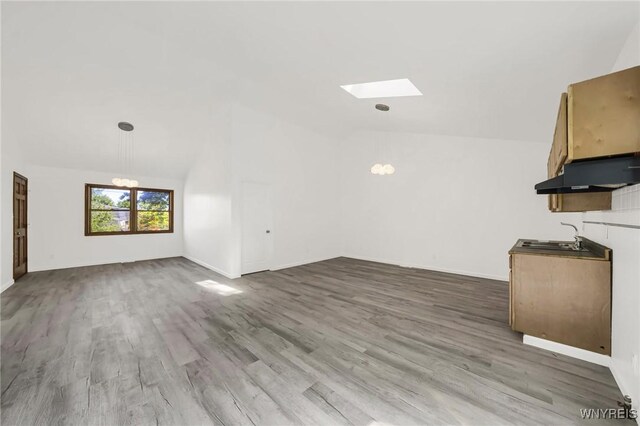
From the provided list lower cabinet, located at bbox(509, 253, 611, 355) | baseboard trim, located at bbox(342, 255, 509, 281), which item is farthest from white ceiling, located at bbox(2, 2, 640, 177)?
baseboard trim, located at bbox(342, 255, 509, 281)

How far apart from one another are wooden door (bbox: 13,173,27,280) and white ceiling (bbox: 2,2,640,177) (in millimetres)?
803

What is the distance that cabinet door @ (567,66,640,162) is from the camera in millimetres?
1489

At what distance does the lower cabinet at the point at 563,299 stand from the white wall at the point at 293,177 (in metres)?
4.75

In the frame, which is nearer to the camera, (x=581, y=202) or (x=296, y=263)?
(x=581, y=202)

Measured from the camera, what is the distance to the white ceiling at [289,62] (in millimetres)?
2162

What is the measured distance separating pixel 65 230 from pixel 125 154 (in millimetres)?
2384

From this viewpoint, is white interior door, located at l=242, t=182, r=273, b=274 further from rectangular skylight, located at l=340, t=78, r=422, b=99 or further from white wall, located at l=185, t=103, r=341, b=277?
rectangular skylight, located at l=340, t=78, r=422, b=99

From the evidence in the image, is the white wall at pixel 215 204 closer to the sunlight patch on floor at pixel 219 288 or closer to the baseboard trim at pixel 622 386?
the sunlight patch on floor at pixel 219 288

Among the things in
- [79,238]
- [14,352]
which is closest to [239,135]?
[14,352]

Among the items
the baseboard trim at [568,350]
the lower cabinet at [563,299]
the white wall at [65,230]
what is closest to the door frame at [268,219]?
the white wall at [65,230]

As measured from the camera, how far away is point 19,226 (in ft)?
17.2

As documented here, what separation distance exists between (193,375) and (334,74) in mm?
3853

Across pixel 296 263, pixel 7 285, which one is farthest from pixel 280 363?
pixel 7 285

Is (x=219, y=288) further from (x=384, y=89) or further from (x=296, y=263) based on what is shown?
(x=384, y=89)
